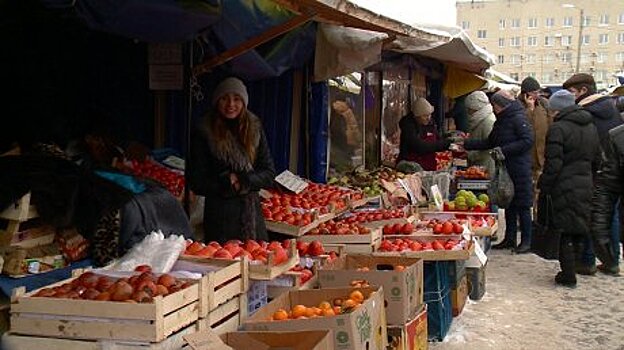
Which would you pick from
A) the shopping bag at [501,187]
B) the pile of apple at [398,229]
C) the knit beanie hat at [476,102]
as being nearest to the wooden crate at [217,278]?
the pile of apple at [398,229]

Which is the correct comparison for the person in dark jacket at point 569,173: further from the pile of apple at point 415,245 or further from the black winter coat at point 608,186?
the black winter coat at point 608,186

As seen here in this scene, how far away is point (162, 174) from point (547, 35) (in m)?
80.1

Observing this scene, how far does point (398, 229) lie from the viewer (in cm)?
629

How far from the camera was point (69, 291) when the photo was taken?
127 inches

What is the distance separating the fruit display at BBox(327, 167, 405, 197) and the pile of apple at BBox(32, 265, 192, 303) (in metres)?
4.68

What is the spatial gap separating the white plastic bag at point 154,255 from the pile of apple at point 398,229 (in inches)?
102

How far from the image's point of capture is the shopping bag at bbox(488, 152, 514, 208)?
9234 millimetres

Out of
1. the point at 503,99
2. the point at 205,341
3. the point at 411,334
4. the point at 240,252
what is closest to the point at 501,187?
the point at 503,99

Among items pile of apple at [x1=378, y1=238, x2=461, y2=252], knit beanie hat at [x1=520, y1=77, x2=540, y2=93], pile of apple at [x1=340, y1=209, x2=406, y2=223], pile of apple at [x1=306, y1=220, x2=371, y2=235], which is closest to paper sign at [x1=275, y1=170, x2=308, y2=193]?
pile of apple at [x1=340, y1=209, x2=406, y2=223]

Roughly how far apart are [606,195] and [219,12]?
266 cm

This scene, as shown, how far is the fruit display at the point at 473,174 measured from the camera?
9.80 meters

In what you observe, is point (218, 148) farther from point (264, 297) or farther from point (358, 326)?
point (358, 326)

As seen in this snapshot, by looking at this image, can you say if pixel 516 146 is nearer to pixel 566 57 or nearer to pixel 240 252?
pixel 240 252

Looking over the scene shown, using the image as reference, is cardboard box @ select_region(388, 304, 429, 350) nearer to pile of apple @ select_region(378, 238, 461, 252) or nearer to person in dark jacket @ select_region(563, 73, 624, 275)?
pile of apple @ select_region(378, 238, 461, 252)
